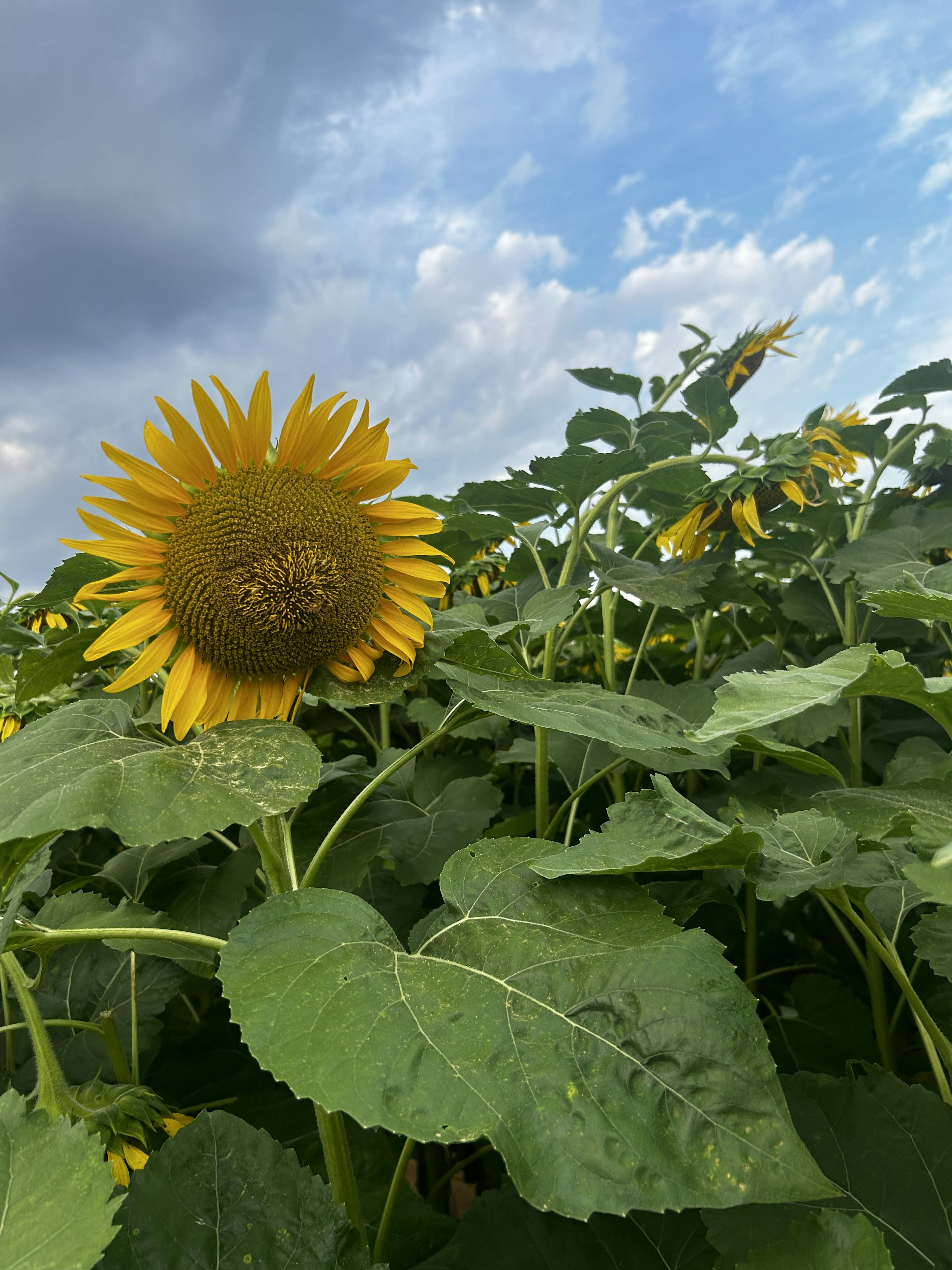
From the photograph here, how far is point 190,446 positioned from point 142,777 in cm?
36

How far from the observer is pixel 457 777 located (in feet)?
4.86

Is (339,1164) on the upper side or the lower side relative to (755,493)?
lower

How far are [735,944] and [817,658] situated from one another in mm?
574

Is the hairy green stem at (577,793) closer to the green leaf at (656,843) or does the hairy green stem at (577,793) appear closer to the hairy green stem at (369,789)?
the hairy green stem at (369,789)

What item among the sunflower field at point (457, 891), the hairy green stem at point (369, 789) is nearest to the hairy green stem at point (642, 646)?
the sunflower field at point (457, 891)

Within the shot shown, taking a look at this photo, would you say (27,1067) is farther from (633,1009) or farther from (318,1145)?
(633,1009)

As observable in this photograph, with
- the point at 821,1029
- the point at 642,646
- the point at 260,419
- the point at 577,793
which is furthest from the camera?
the point at 642,646

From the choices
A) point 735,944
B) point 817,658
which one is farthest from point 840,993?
point 817,658

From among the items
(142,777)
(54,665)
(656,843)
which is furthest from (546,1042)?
(54,665)

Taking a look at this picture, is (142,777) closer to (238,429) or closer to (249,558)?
(249,558)

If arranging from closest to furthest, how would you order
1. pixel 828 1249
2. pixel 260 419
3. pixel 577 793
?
1. pixel 828 1249
2. pixel 260 419
3. pixel 577 793

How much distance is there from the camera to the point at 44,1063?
0.77m

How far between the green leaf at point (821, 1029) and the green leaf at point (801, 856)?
2.04 feet

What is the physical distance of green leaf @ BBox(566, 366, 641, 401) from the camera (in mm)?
1697
